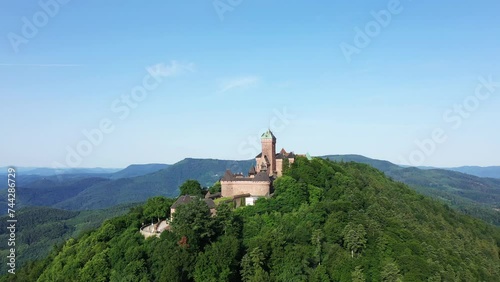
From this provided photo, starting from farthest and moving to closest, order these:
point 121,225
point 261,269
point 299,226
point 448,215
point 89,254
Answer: point 448,215, point 121,225, point 89,254, point 299,226, point 261,269

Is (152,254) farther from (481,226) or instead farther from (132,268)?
(481,226)

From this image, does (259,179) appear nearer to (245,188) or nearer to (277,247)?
(245,188)

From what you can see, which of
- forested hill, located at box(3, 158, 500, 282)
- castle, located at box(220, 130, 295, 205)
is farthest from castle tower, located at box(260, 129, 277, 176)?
forested hill, located at box(3, 158, 500, 282)

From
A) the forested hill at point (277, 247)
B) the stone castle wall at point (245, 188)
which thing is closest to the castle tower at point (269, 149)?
the forested hill at point (277, 247)

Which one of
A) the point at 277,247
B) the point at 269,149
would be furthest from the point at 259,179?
the point at 277,247

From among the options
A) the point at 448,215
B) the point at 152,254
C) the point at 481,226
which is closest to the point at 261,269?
the point at 152,254

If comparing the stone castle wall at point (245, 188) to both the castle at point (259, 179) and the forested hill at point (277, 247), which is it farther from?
the forested hill at point (277, 247)

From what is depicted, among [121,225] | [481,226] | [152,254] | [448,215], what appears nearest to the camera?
[152,254]
